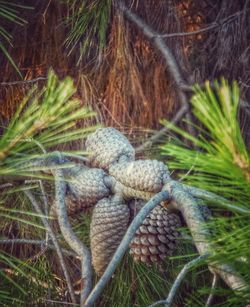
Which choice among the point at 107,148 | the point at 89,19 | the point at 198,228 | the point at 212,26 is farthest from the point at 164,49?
the point at 198,228

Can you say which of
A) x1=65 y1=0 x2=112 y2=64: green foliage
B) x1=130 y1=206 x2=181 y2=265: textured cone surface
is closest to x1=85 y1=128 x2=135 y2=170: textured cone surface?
x1=130 y1=206 x2=181 y2=265: textured cone surface

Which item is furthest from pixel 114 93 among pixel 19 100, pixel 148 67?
pixel 19 100

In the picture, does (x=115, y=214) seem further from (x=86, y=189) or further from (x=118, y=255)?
(x=118, y=255)

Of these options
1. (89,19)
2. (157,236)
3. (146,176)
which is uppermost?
(89,19)

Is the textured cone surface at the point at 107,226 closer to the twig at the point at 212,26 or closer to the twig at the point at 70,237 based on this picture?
the twig at the point at 70,237

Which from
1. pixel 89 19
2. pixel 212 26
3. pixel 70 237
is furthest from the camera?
pixel 212 26
